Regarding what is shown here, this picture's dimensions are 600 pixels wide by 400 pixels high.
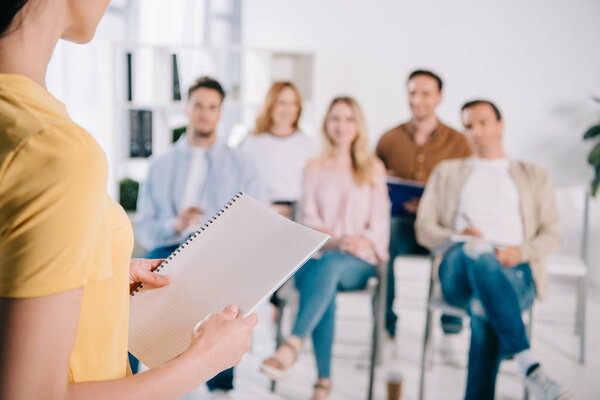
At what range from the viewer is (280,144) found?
3.38 metres

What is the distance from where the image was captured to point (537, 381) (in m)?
2.08

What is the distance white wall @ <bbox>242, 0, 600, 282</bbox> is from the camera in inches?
166

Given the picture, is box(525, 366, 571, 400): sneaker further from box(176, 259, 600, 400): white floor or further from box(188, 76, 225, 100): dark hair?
box(188, 76, 225, 100): dark hair

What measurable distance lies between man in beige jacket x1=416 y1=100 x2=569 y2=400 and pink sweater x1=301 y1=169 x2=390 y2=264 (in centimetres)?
21

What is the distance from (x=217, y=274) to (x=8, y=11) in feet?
1.31

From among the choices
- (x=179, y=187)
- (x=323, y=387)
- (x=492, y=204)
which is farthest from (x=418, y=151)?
(x=323, y=387)

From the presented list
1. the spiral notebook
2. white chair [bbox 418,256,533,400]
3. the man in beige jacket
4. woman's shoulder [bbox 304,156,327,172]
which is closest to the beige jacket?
the man in beige jacket

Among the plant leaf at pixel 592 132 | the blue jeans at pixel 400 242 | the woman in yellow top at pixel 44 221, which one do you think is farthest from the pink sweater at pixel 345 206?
the woman in yellow top at pixel 44 221

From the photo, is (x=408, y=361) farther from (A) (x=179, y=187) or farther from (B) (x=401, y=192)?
(A) (x=179, y=187)

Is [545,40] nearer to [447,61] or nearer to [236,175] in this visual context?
[447,61]

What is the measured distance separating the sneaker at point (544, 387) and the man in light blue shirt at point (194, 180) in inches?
55.5

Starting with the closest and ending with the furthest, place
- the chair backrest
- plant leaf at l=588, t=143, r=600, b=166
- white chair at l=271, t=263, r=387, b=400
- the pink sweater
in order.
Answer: white chair at l=271, t=263, r=387, b=400 → the pink sweater → the chair backrest → plant leaf at l=588, t=143, r=600, b=166

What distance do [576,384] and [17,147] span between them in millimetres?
2754

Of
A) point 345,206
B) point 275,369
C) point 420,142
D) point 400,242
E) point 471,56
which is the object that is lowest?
point 275,369
